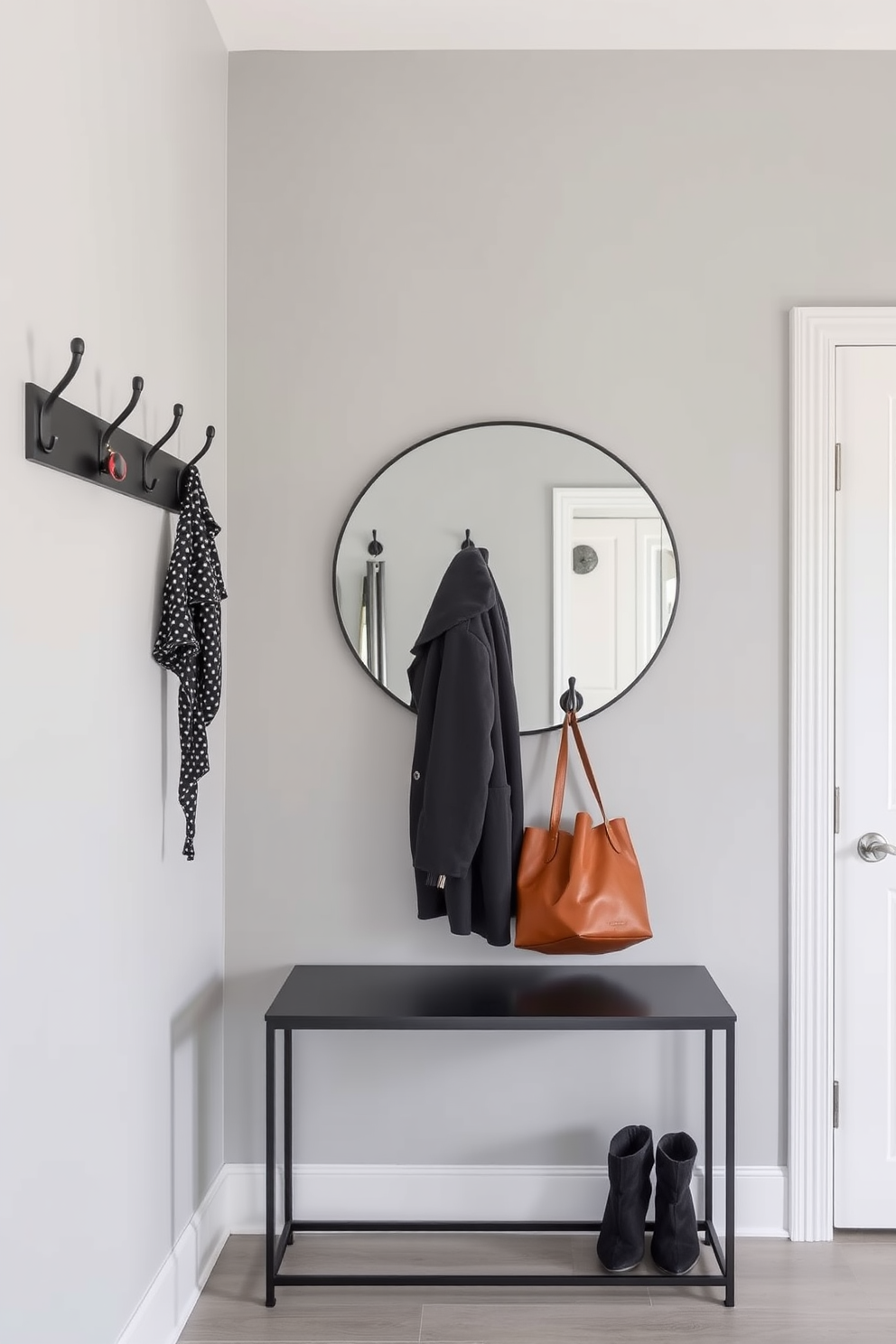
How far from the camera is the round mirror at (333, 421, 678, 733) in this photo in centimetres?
239

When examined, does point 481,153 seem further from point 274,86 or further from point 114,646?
point 114,646

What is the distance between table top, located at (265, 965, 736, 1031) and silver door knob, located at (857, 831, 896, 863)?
457 millimetres

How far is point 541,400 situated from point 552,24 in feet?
2.64

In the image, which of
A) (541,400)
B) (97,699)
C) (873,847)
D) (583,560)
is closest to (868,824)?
(873,847)

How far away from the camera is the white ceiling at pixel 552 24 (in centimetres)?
223

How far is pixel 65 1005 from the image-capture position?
152cm

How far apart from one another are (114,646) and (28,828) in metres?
0.42

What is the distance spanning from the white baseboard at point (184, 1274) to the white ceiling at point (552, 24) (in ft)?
8.43

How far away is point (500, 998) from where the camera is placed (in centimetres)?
218

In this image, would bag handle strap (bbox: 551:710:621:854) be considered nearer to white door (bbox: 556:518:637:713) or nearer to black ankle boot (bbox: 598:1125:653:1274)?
white door (bbox: 556:518:637:713)

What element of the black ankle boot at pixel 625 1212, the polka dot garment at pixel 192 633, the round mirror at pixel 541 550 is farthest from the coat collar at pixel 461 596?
the black ankle boot at pixel 625 1212

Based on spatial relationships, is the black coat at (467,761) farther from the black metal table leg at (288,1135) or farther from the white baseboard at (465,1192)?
the white baseboard at (465,1192)

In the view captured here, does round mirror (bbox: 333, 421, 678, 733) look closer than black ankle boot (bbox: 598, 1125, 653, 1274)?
No

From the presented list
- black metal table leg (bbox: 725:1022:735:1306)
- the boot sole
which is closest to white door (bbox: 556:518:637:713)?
black metal table leg (bbox: 725:1022:735:1306)
